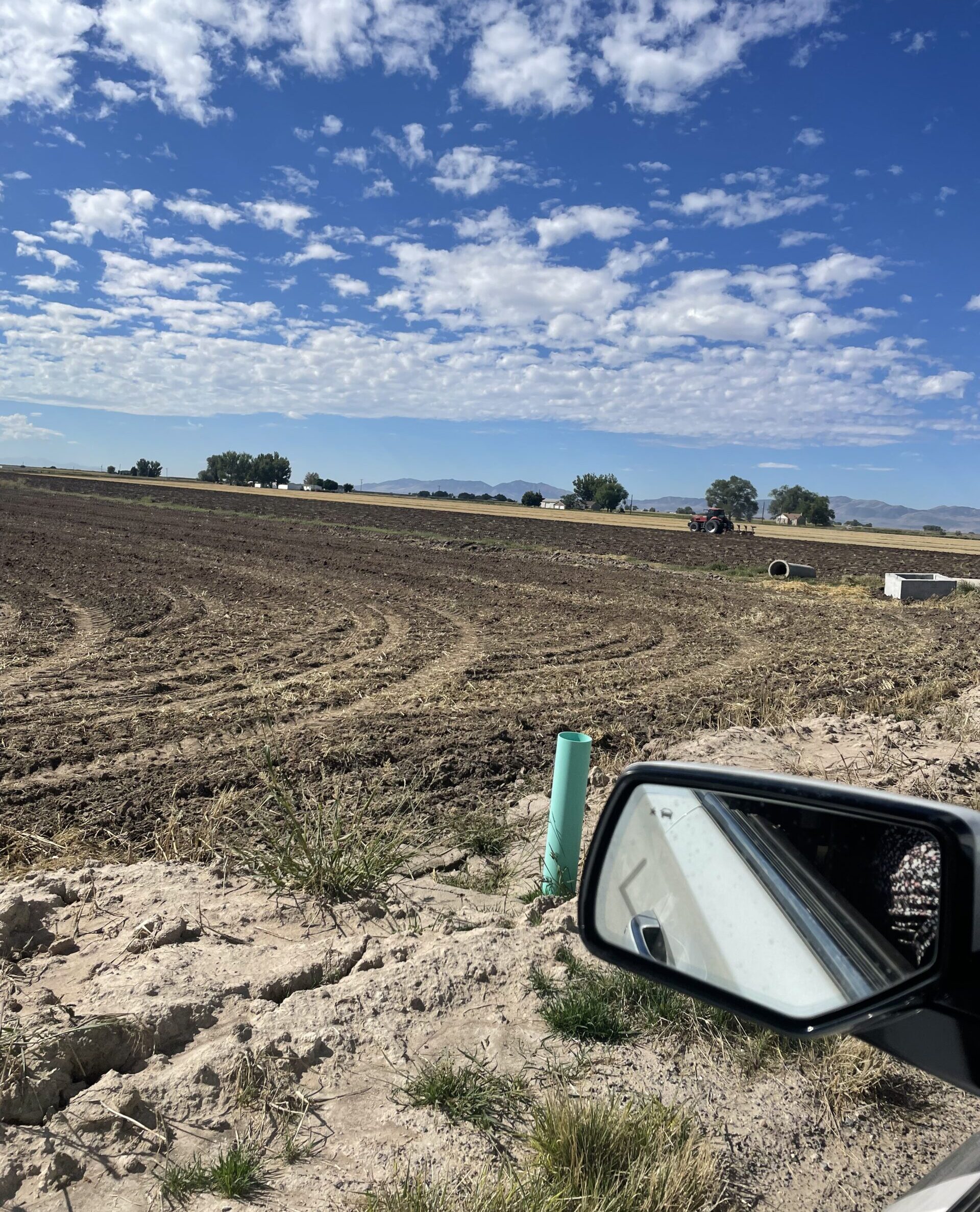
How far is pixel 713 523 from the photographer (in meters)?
58.4

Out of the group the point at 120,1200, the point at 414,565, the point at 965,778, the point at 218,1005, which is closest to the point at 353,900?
the point at 218,1005

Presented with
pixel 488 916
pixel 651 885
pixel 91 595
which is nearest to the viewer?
pixel 651 885

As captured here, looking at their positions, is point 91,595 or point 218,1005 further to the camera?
point 91,595

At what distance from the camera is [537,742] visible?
858 centimetres

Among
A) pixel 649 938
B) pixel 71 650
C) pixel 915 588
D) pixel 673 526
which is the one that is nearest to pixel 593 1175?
pixel 649 938

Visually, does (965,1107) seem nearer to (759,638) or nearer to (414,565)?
(759,638)

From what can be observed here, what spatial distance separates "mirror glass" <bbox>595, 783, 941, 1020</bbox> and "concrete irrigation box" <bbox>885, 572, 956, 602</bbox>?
22.6 meters

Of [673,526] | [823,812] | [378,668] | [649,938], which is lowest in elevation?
[378,668]

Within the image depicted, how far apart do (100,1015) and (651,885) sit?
92.6 inches

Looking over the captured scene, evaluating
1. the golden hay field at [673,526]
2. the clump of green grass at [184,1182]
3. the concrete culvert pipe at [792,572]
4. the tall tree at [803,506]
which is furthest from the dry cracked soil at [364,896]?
the tall tree at [803,506]

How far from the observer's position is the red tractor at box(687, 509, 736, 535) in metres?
58.3

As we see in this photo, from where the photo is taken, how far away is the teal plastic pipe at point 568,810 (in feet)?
16.5

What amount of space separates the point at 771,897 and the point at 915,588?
23707mm

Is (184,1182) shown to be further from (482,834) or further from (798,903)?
(482,834)
